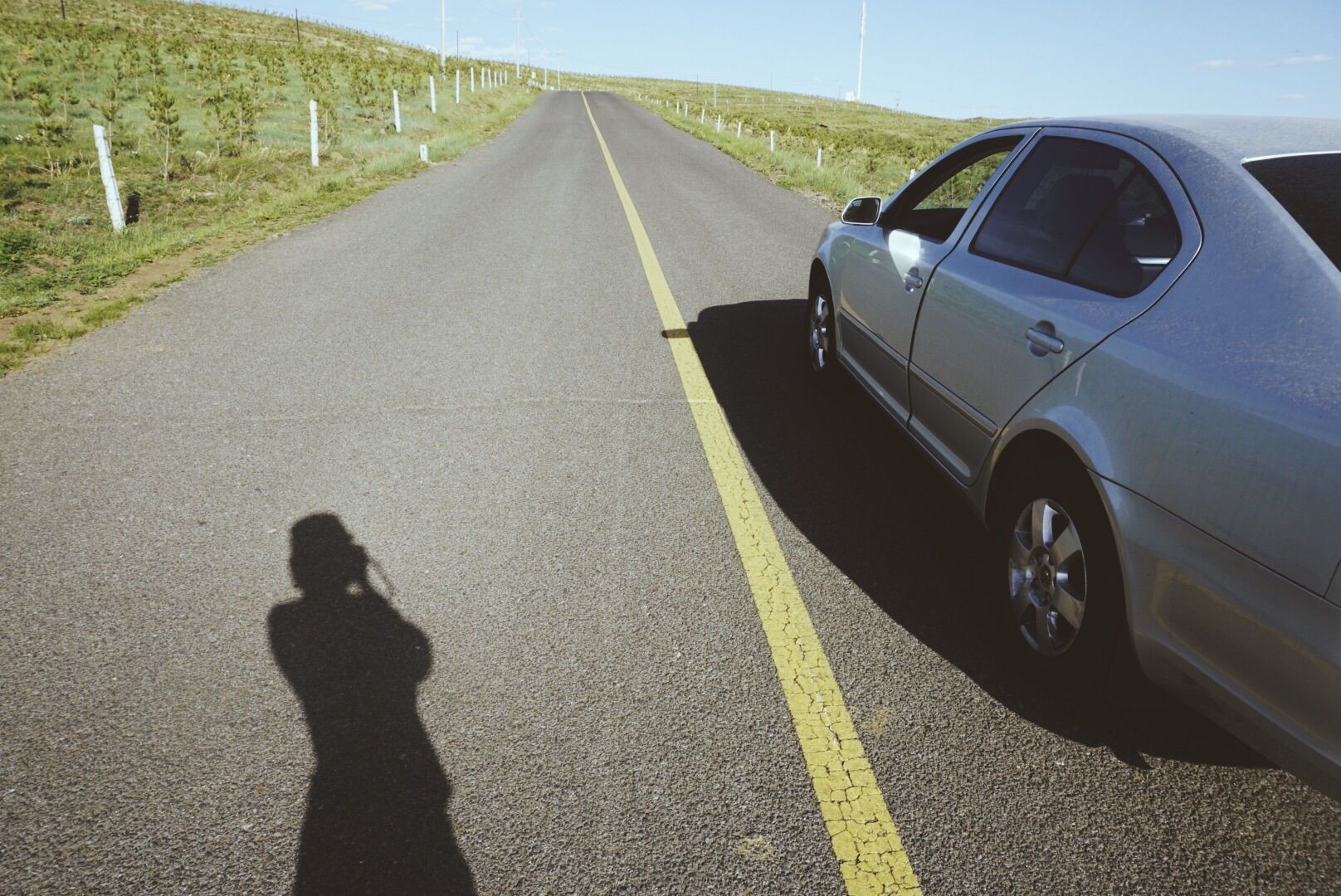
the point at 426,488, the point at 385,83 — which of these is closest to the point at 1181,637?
the point at 426,488

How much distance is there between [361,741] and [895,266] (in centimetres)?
284

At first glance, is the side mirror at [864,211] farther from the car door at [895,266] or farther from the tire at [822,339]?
the tire at [822,339]

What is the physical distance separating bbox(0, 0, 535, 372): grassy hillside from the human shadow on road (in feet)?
13.1

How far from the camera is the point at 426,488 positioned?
12.2 ft

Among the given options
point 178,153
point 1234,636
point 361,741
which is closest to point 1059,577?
point 1234,636

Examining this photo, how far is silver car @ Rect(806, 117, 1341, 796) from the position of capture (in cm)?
160

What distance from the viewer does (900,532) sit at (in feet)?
11.3

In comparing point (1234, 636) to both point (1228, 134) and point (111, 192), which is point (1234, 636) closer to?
point (1228, 134)

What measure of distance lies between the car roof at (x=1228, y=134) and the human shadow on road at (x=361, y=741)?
2.61 meters

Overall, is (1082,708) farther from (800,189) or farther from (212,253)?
(800,189)

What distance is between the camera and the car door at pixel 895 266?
3.42 meters

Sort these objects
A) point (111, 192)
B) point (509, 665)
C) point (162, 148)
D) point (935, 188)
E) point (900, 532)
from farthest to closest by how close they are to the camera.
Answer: point (162, 148), point (111, 192), point (935, 188), point (900, 532), point (509, 665)

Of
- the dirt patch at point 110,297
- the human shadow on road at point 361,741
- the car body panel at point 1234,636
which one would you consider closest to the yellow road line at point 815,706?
the car body panel at point 1234,636

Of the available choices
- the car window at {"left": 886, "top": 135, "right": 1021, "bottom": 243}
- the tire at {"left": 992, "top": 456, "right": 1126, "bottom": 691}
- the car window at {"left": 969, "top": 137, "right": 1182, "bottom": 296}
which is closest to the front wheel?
the car window at {"left": 886, "top": 135, "right": 1021, "bottom": 243}
